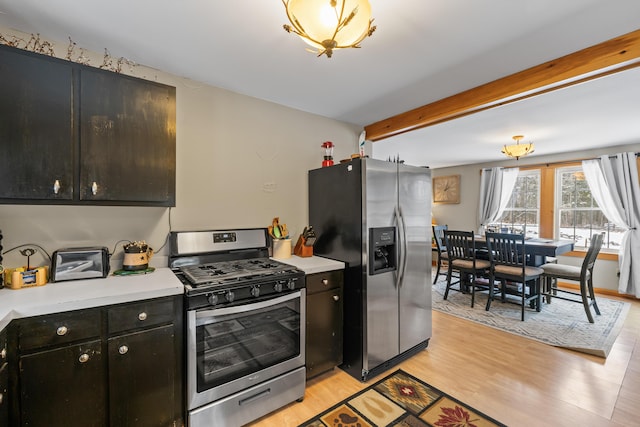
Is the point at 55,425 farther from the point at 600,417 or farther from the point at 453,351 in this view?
the point at 600,417

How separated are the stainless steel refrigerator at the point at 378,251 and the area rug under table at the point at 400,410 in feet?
0.74

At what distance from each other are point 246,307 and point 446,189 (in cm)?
621

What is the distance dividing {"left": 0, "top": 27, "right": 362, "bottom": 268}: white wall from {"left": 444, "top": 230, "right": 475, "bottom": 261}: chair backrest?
2311 mm

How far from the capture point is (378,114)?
9.87 feet

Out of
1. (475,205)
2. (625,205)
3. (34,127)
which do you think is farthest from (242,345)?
(475,205)

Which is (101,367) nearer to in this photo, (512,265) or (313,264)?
(313,264)

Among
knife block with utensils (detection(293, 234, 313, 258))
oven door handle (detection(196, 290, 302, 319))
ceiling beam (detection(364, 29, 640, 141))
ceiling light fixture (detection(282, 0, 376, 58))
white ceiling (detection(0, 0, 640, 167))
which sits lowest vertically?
oven door handle (detection(196, 290, 302, 319))

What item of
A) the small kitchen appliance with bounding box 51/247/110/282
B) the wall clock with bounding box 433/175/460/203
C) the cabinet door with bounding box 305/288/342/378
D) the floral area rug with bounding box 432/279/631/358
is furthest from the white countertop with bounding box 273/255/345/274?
the wall clock with bounding box 433/175/460/203

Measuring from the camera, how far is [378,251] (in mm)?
2293

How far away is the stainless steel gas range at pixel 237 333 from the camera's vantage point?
62.1 inches

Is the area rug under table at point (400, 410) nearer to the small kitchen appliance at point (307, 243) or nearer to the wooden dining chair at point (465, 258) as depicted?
the small kitchen appliance at point (307, 243)

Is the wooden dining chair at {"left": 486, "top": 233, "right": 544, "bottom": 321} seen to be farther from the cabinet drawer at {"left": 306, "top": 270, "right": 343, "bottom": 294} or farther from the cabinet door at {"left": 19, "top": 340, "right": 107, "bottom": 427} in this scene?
the cabinet door at {"left": 19, "top": 340, "right": 107, "bottom": 427}

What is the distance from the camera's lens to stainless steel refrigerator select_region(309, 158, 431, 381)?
85.4 inches

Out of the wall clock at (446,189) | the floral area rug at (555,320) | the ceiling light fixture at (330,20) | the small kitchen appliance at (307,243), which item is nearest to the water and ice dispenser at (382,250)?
the small kitchen appliance at (307,243)
